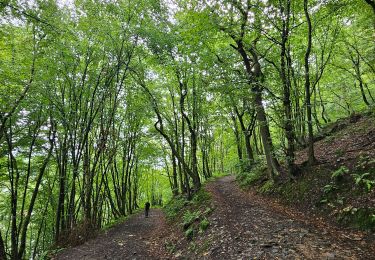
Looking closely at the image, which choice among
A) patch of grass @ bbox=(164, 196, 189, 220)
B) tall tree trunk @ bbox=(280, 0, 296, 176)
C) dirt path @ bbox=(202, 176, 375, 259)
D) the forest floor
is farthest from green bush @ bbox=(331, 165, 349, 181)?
patch of grass @ bbox=(164, 196, 189, 220)

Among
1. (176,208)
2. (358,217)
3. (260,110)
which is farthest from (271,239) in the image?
(176,208)

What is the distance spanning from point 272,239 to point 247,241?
26.4 inches

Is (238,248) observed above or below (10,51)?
below

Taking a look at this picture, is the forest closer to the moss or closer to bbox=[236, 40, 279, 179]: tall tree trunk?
bbox=[236, 40, 279, 179]: tall tree trunk

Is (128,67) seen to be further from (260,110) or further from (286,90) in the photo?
(286,90)

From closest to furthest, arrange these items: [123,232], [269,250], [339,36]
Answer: [269,250] < [123,232] < [339,36]

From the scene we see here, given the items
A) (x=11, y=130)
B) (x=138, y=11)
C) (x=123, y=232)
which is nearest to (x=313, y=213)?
(x=123, y=232)

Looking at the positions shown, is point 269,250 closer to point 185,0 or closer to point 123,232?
point 123,232

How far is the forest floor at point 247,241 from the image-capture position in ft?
17.8

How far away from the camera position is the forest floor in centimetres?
542

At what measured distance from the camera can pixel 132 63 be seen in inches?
554

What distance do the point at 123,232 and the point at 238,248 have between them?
8.89 m

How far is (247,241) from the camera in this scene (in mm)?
6547

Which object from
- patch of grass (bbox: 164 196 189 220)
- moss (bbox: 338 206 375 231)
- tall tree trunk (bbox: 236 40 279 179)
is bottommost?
patch of grass (bbox: 164 196 189 220)
